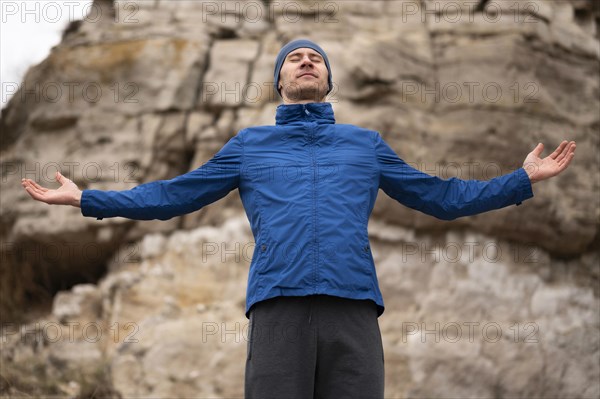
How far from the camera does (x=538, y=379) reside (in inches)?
196

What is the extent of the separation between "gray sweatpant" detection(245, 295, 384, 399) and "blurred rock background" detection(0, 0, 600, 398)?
92.8 inches

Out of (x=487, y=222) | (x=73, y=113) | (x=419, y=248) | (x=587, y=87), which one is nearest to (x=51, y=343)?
(x=73, y=113)

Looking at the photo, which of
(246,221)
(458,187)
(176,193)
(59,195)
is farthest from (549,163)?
(246,221)

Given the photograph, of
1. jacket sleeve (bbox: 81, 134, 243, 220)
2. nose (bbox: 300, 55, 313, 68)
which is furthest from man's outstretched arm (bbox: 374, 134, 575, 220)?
jacket sleeve (bbox: 81, 134, 243, 220)

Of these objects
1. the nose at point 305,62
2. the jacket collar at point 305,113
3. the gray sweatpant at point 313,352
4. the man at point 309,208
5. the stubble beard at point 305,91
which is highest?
the nose at point 305,62

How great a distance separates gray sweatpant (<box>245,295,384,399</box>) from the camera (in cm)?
255

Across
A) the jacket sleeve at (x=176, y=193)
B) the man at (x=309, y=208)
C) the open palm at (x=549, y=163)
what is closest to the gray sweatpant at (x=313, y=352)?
the man at (x=309, y=208)

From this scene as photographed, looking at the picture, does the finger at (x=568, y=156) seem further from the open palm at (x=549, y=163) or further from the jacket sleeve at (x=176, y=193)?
the jacket sleeve at (x=176, y=193)

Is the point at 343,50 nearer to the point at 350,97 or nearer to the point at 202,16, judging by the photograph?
the point at 350,97

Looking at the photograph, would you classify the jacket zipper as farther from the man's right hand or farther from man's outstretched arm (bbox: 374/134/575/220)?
the man's right hand

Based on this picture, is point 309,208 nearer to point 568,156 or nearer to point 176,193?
point 176,193

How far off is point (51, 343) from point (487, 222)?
2.95 m

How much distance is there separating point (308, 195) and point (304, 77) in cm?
49

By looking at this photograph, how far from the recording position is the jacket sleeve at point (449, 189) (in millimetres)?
2916
